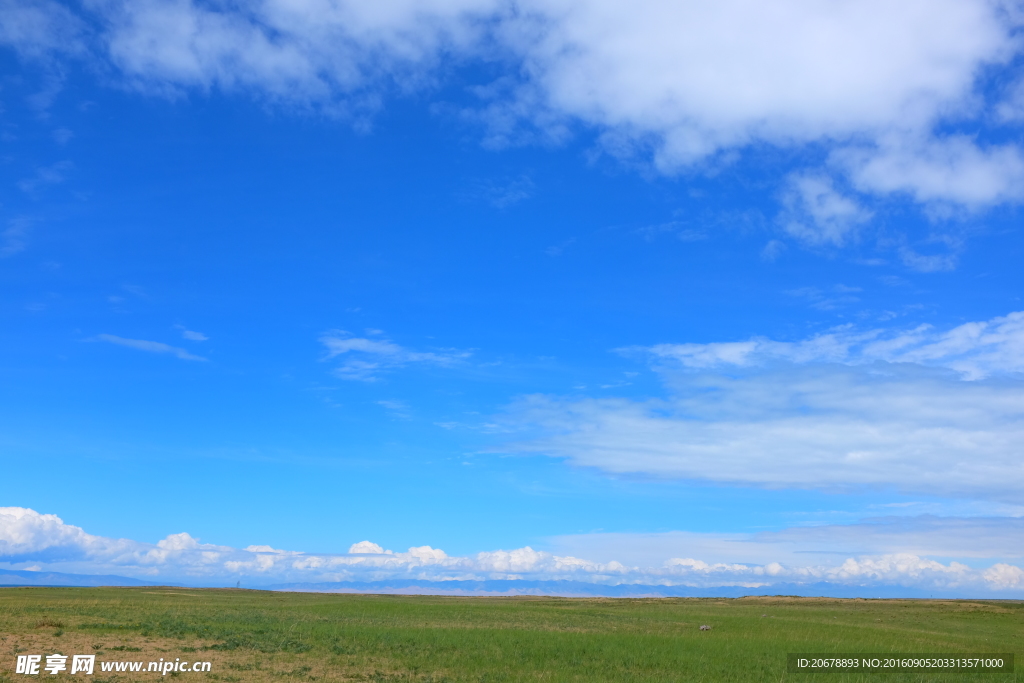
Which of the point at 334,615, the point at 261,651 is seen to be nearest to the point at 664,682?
the point at 261,651

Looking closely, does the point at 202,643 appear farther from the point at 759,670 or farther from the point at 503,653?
the point at 759,670

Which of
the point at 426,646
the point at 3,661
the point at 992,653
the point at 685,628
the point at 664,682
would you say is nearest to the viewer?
the point at 3,661

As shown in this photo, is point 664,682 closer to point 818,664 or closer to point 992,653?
point 818,664

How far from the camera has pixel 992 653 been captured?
41.1 m

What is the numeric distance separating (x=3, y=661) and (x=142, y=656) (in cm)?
494

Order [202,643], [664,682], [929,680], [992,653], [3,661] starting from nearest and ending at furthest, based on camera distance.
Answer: [3,661] < [664,682] < [929,680] < [202,643] < [992,653]

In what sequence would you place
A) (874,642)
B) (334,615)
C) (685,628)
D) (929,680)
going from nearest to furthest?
(929,680)
(874,642)
(685,628)
(334,615)

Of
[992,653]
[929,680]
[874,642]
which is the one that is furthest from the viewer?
[874,642]

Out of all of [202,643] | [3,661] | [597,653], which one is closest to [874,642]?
[597,653]

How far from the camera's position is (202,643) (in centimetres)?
3384

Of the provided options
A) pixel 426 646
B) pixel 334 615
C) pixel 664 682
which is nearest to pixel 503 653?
pixel 426 646

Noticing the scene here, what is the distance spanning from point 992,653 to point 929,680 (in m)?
14.4

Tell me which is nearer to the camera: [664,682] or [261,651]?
[664,682]

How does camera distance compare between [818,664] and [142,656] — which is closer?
[142,656]
